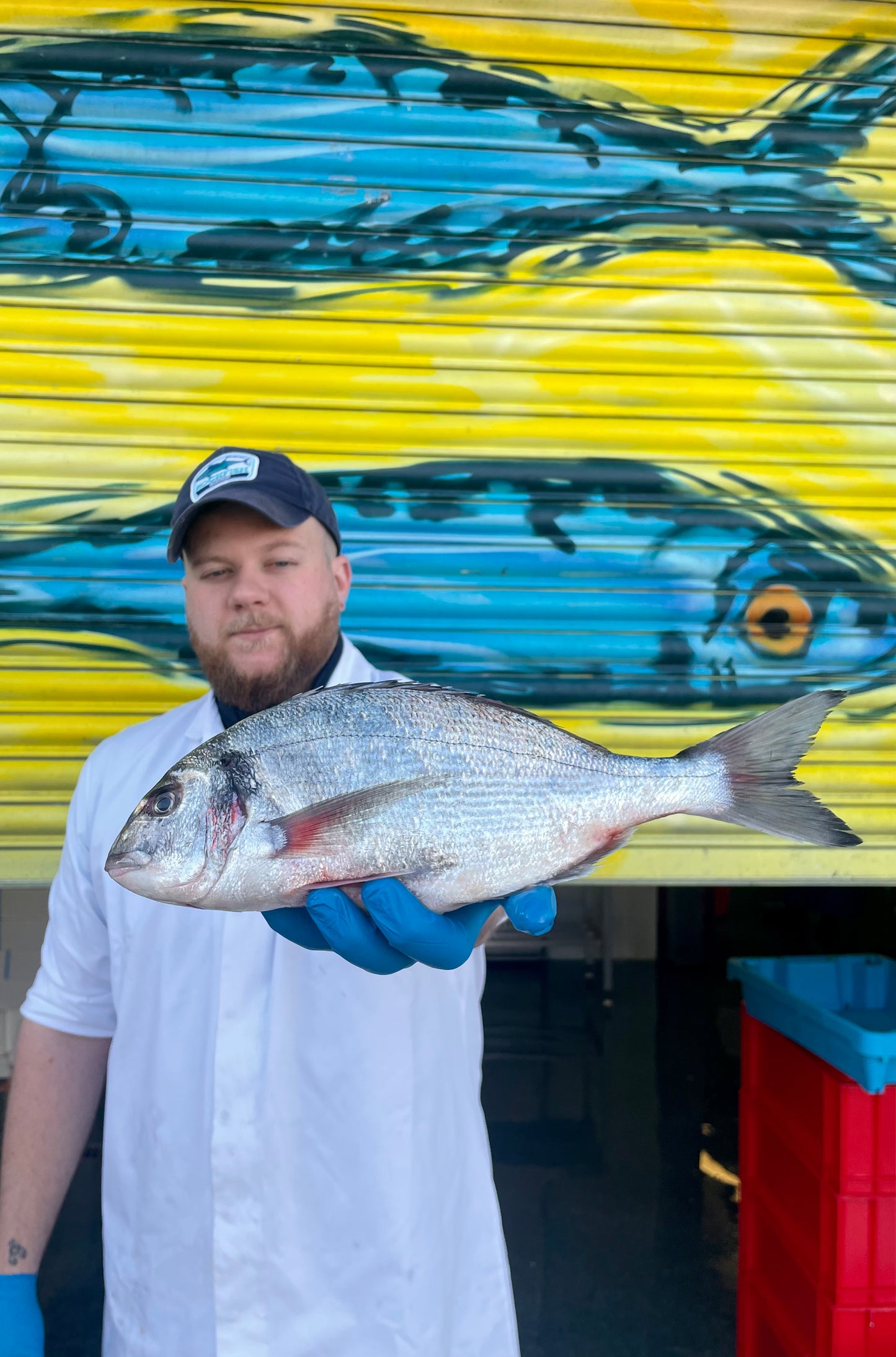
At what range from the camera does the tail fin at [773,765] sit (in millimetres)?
1432

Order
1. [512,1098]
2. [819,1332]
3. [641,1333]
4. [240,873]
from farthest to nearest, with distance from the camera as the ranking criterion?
[512,1098] → [641,1333] → [819,1332] → [240,873]

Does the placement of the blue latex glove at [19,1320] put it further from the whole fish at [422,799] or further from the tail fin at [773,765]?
the tail fin at [773,765]

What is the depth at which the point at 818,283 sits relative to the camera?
2818 mm

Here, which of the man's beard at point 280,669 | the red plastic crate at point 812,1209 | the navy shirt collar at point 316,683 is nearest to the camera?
the man's beard at point 280,669

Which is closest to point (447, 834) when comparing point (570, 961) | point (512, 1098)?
point (512, 1098)

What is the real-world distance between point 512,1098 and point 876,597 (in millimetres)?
3763

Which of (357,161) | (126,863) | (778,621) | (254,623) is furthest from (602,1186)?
(357,161)

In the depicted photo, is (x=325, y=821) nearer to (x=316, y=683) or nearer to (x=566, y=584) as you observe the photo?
(x=316, y=683)

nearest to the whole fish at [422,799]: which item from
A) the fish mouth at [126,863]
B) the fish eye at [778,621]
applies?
the fish mouth at [126,863]

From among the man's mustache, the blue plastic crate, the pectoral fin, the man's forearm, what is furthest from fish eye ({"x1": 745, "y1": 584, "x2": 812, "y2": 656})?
the man's forearm

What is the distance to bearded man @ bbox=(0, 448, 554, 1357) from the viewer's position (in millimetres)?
1758

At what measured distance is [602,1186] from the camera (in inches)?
178

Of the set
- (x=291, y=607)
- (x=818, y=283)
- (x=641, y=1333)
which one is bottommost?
(x=641, y=1333)

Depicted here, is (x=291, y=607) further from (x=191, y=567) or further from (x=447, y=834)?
(x=447, y=834)
